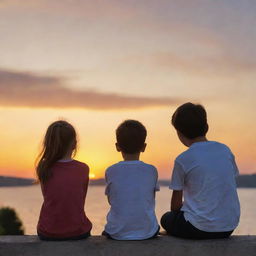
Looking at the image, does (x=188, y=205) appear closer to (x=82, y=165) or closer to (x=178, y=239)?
(x=178, y=239)

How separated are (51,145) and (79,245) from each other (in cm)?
100

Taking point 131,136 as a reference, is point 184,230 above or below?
below

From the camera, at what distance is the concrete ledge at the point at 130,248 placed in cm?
527

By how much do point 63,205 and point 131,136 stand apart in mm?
922

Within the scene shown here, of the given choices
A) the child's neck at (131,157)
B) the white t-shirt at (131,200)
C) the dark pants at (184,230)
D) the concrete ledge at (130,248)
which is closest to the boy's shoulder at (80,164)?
the white t-shirt at (131,200)

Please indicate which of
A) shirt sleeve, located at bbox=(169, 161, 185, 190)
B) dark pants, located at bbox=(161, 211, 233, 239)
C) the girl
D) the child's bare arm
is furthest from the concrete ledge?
shirt sleeve, located at bbox=(169, 161, 185, 190)

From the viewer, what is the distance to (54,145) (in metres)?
5.64

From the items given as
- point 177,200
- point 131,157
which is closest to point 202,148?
point 177,200


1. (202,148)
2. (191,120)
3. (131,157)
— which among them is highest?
(191,120)

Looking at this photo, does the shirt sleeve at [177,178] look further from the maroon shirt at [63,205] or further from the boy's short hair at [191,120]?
the maroon shirt at [63,205]

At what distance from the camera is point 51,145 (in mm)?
5656

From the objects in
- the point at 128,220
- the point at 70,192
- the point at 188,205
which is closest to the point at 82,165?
the point at 70,192

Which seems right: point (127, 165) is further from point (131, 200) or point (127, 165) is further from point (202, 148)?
point (202, 148)

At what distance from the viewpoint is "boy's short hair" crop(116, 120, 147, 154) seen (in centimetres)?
558
